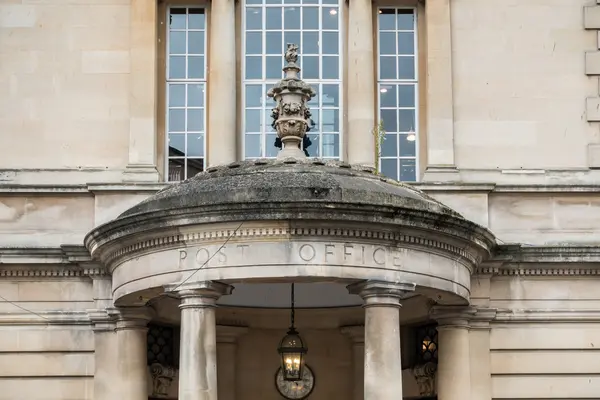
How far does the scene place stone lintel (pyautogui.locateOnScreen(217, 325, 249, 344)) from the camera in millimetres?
22344

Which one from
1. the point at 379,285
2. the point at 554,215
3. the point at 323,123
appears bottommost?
the point at 379,285

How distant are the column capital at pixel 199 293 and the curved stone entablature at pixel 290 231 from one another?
0.37ft

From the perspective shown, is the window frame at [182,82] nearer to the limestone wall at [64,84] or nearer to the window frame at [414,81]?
the limestone wall at [64,84]

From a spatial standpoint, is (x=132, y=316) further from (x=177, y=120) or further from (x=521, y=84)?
(x=521, y=84)

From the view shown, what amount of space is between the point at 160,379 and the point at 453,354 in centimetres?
444

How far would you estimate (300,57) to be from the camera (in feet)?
75.5

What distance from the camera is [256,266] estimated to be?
1850 cm

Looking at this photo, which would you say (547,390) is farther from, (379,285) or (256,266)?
(256,266)

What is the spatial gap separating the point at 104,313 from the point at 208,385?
10.1ft

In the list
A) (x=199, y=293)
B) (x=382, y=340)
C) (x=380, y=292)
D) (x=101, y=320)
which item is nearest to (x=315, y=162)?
(x=380, y=292)

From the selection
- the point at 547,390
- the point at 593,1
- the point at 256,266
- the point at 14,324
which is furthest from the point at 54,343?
the point at 593,1

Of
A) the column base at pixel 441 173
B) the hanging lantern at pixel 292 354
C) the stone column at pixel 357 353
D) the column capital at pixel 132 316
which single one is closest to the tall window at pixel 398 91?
the column base at pixel 441 173

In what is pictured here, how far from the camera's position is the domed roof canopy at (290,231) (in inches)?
725

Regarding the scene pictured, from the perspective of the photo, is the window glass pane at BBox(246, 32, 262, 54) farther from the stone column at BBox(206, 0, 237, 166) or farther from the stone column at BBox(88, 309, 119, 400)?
the stone column at BBox(88, 309, 119, 400)
